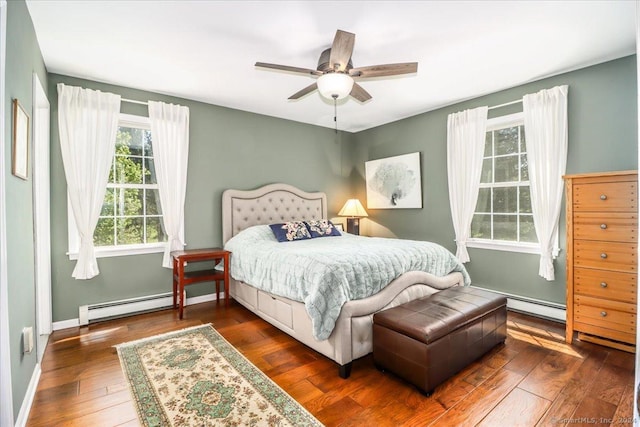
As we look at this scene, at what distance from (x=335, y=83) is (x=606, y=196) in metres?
2.35

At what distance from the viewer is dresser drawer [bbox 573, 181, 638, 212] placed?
2.36 m

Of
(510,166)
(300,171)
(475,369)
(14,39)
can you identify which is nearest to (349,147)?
(300,171)

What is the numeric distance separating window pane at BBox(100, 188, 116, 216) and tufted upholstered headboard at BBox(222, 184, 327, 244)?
120 cm

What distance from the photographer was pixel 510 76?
126 inches

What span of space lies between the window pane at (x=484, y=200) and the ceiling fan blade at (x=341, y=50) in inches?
101

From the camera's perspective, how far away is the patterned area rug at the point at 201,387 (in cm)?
173

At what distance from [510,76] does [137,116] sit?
4087 millimetres

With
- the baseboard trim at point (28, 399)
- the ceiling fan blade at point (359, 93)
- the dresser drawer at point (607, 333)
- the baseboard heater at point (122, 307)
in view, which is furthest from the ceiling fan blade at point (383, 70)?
the baseboard heater at point (122, 307)

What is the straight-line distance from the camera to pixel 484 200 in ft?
12.6

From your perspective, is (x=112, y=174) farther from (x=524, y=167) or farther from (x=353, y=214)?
(x=524, y=167)

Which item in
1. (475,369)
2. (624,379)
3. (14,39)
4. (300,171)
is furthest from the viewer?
(300,171)

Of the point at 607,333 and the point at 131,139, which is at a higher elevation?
the point at 131,139

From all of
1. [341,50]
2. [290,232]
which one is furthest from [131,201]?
[341,50]

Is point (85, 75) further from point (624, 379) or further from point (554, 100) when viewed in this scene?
point (624, 379)
